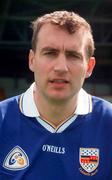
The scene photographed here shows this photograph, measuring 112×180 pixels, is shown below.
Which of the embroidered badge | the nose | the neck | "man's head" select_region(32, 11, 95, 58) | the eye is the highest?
"man's head" select_region(32, 11, 95, 58)

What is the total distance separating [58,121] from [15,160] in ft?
0.90

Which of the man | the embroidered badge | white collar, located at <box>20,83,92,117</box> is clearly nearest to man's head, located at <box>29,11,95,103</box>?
the man

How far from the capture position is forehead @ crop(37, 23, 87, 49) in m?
2.18

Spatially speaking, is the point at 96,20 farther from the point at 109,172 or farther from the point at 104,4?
the point at 109,172

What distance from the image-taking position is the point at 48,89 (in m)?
2.20

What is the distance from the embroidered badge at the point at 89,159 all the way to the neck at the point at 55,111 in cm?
18

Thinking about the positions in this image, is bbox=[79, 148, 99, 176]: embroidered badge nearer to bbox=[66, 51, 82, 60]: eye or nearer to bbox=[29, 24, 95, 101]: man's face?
bbox=[29, 24, 95, 101]: man's face

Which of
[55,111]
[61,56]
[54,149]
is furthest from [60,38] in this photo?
[54,149]

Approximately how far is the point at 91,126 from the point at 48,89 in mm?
283

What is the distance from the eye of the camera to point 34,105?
7.80ft

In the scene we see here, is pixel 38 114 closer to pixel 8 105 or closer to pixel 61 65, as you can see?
pixel 8 105

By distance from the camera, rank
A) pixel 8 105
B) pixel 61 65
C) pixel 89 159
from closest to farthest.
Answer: pixel 61 65
pixel 89 159
pixel 8 105

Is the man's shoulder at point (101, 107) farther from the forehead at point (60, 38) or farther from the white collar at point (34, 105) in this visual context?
the forehead at point (60, 38)

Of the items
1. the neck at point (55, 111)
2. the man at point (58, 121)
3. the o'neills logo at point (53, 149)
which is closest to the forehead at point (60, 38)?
the man at point (58, 121)
